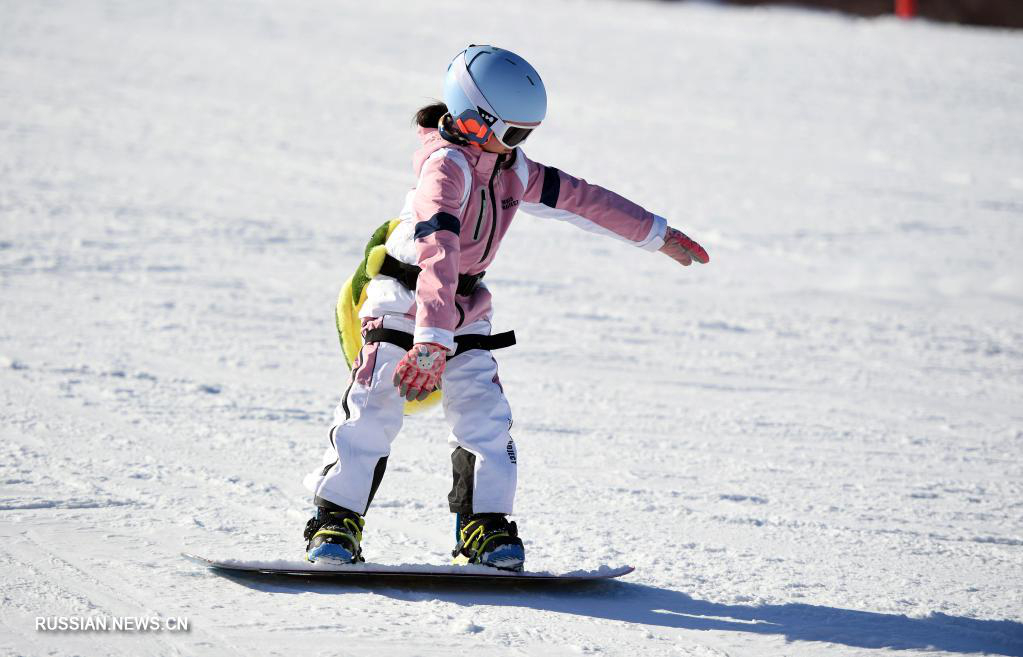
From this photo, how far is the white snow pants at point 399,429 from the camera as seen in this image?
10.1 feet

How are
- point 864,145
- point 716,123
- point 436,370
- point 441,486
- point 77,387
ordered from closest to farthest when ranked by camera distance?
point 436,370 → point 441,486 → point 77,387 → point 864,145 → point 716,123

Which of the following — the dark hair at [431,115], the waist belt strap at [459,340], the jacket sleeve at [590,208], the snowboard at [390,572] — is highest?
the dark hair at [431,115]

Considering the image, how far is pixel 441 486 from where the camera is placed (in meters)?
3.92

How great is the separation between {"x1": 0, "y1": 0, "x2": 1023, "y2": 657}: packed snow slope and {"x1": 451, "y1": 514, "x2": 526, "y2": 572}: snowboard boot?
119 millimetres

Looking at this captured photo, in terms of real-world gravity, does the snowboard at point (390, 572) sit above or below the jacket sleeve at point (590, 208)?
below

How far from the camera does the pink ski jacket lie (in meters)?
2.90

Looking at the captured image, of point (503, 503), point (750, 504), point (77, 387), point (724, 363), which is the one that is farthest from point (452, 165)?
point (724, 363)

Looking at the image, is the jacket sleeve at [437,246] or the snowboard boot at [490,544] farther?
the snowboard boot at [490,544]

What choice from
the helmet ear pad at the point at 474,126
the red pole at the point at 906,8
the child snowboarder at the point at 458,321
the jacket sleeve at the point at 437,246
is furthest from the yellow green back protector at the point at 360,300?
the red pole at the point at 906,8

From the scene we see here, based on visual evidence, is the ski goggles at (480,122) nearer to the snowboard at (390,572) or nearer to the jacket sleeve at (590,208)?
the jacket sleeve at (590,208)

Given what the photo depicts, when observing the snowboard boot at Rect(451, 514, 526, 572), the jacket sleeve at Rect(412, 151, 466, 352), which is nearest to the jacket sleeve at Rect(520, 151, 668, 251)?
the jacket sleeve at Rect(412, 151, 466, 352)

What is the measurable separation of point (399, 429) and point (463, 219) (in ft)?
2.01

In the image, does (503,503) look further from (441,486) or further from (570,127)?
(570,127)

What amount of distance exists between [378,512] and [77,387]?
1747 millimetres
